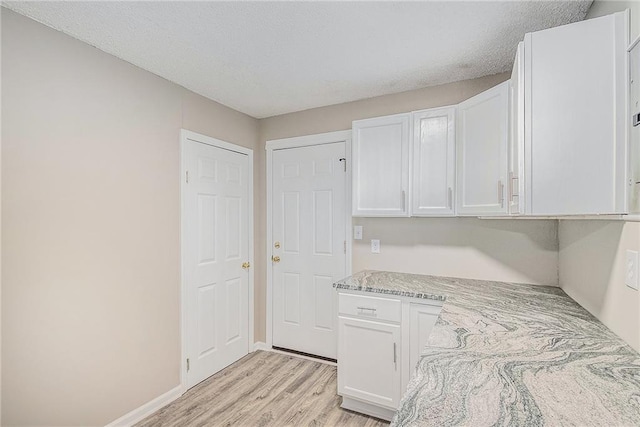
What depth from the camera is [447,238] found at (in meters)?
2.46

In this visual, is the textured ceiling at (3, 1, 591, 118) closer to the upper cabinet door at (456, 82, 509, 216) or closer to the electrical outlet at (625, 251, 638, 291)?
the upper cabinet door at (456, 82, 509, 216)

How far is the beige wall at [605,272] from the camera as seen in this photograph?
1105mm

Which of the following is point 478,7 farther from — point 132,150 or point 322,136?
point 132,150

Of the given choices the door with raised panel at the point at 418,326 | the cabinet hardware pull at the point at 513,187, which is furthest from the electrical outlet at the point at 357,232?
the cabinet hardware pull at the point at 513,187

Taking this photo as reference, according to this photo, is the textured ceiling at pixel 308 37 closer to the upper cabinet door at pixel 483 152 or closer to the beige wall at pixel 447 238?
the beige wall at pixel 447 238

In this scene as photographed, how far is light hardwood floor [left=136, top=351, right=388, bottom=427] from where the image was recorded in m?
2.09

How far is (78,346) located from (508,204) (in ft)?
8.15

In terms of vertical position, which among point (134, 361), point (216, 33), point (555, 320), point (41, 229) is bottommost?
point (134, 361)

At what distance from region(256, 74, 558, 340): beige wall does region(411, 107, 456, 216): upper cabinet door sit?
→ 0.34 metres

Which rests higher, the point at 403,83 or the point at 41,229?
the point at 403,83

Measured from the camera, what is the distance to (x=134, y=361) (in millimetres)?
2090

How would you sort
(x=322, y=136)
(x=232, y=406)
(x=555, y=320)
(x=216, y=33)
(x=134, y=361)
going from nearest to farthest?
(x=555, y=320) < (x=216, y=33) < (x=134, y=361) < (x=232, y=406) < (x=322, y=136)

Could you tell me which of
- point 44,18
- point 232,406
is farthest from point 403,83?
point 232,406

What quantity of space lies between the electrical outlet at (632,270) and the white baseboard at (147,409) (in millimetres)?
2749
